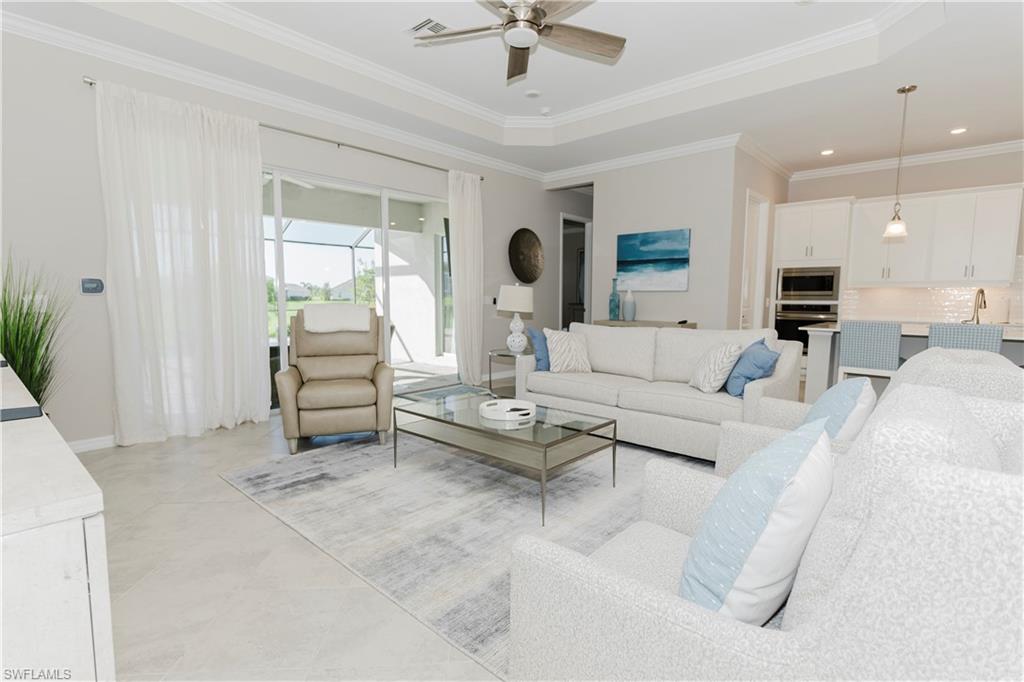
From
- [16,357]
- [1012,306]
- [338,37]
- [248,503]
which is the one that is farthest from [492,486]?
[1012,306]

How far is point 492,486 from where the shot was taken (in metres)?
2.88

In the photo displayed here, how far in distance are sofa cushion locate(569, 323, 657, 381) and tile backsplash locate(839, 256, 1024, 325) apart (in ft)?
12.4

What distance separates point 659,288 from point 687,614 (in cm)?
530

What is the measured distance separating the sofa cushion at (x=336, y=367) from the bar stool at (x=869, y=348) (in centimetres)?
395

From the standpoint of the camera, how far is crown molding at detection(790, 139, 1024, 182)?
5359 millimetres

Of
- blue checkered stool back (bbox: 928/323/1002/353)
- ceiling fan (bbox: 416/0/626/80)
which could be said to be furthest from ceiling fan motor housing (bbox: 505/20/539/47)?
blue checkered stool back (bbox: 928/323/1002/353)

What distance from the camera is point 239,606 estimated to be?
5.87 ft

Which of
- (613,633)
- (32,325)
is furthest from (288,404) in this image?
(613,633)

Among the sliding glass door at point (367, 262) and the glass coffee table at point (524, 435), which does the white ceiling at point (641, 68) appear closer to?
the sliding glass door at point (367, 262)

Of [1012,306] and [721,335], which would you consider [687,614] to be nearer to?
[721,335]

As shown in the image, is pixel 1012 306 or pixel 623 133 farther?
pixel 1012 306

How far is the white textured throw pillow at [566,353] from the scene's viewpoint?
4168 millimetres

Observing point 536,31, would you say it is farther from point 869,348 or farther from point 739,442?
point 869,348

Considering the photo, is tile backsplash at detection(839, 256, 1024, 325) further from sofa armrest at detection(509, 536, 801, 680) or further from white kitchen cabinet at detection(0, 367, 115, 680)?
white kitchen cabinet at detection(0, 367, 115, 680)
